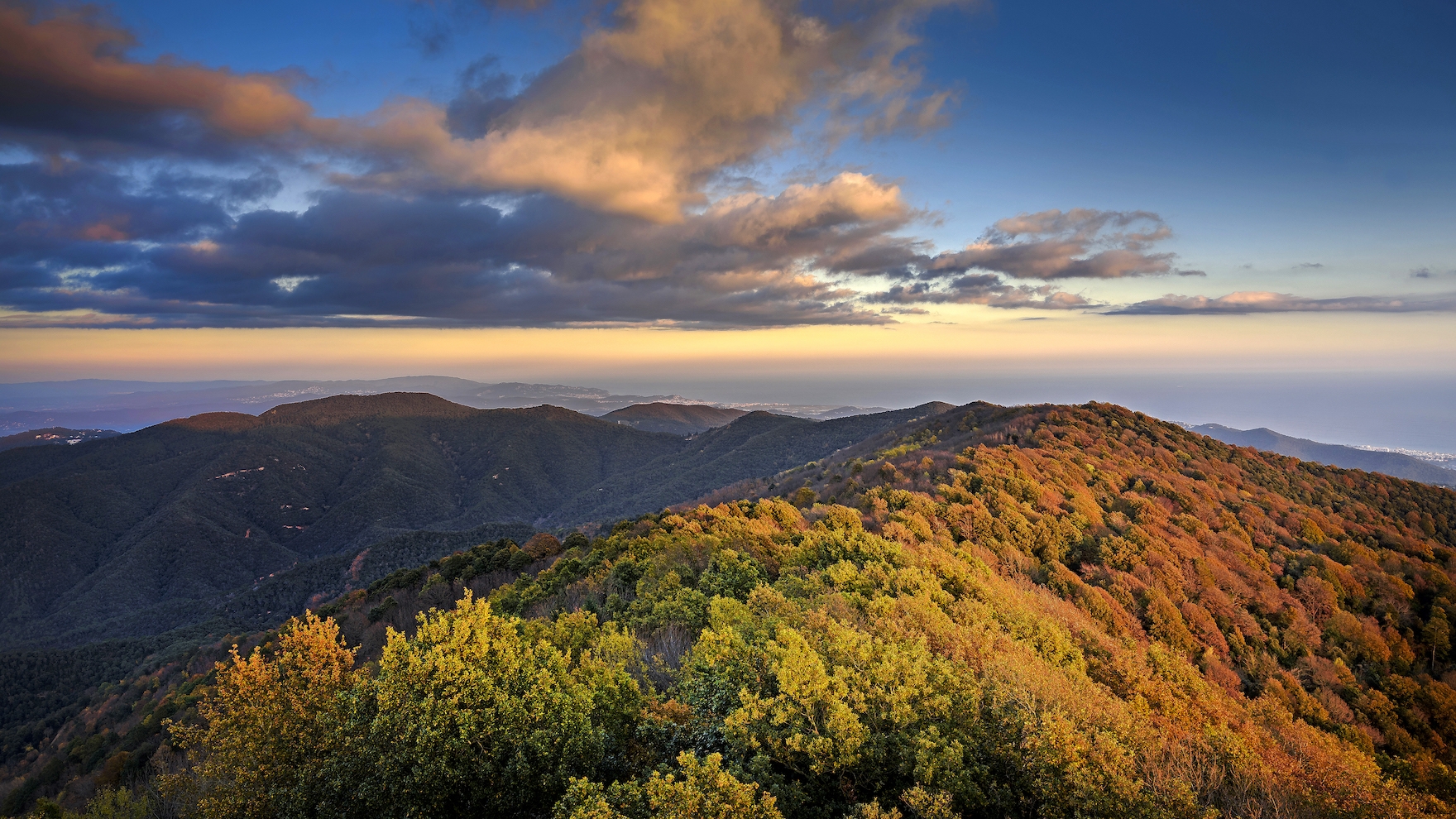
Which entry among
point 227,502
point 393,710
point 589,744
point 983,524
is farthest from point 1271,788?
point 227,502

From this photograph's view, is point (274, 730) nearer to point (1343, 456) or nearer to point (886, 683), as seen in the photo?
point (886, 683)

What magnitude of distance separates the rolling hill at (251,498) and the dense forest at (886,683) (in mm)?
88821

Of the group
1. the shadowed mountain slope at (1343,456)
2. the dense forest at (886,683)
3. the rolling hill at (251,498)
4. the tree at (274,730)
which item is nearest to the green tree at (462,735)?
the dense forest at (886,683)

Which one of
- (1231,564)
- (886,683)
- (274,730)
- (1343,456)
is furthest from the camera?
(1343,456)

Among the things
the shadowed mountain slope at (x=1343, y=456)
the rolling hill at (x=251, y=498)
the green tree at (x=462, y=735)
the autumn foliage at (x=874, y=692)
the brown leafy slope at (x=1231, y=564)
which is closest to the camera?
the autumn foliage at (x=874, y=692)

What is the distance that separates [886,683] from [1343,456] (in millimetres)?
179993

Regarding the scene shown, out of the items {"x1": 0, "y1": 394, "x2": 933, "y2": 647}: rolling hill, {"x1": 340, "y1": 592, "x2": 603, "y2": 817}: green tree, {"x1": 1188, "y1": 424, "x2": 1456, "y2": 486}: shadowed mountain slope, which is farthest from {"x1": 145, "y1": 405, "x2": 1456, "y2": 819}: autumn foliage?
{"x1": 1188, "y1": 424, "x2": 1456, "y2": 486}: shadowed mountain slope

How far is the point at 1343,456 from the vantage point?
411ft

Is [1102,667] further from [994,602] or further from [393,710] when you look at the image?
[393,710]

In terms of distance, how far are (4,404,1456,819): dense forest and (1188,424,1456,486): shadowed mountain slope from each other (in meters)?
95.5

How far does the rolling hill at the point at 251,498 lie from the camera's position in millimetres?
109188

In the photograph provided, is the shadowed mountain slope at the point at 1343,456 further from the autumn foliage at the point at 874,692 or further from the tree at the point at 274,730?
the tree at the point at 274,730

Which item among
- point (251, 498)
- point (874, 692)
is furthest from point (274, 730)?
point (251, 498)

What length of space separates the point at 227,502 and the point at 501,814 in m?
188
